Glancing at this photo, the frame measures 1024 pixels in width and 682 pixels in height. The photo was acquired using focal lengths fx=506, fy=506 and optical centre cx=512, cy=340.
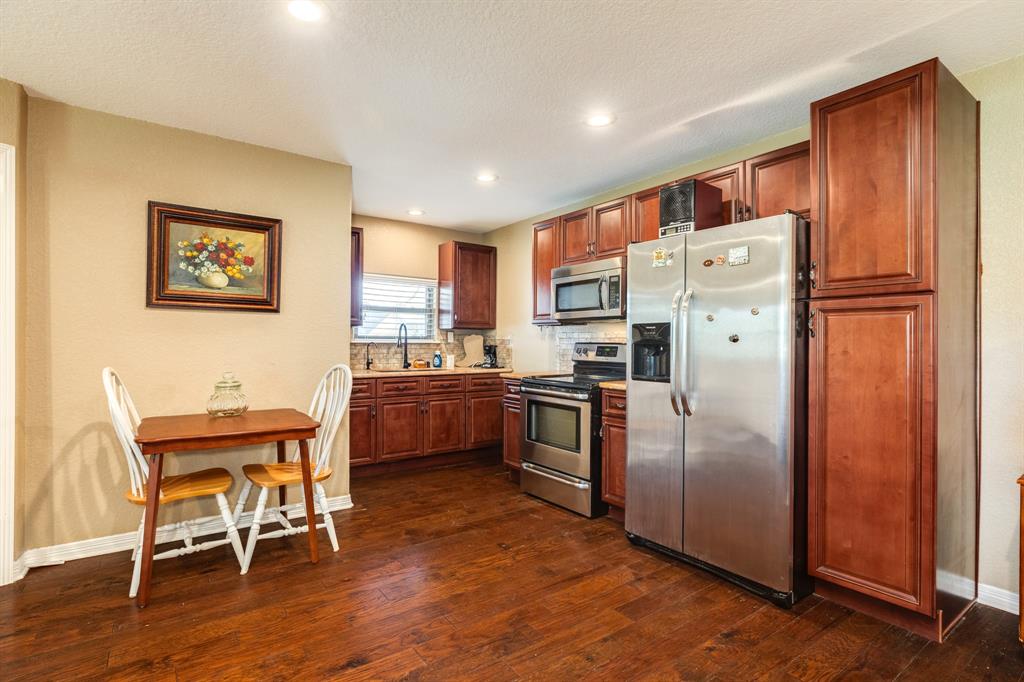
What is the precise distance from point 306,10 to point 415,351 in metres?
3.82

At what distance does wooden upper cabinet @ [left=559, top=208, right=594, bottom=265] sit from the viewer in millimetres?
4098

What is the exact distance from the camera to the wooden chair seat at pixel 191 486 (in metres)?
2.46

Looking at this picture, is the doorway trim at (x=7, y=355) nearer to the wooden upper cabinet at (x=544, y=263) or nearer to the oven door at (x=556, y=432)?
the oven door at (x=556, y=432)

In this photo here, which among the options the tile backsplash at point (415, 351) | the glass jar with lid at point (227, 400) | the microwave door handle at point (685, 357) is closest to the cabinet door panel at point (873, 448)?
the microwave door handle at point (685, 357)

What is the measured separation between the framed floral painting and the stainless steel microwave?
7.06 feet

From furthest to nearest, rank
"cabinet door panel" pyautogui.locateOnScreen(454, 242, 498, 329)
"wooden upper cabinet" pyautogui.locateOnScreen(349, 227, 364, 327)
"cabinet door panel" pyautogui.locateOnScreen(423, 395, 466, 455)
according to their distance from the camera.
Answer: "cabinet door panel" pyautogui.locateOnScreen(454, 242, 498, 329)
"wooden upper cabinet" pyautogui.locateOnScreen(349, 227, 364, 327)
"cabinet door panel" pyautogui.locateOnScreen(423, 395, 466, 455)

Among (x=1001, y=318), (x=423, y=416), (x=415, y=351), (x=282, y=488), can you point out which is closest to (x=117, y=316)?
(x=282, y=488)

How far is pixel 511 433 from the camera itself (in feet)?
14.4

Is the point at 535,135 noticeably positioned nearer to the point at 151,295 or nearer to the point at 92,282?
the point at 151,295

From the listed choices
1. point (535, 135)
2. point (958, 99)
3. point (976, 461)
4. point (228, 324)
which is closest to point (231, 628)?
point (228, 324)

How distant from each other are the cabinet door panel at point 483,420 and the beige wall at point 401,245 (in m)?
1.53

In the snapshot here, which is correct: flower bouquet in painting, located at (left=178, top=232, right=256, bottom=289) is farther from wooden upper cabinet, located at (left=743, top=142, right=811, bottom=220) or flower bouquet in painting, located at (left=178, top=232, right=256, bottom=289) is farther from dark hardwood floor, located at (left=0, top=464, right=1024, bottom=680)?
wooden upper cabinet, located at (left=743, top=142, right=811, bottom=220)

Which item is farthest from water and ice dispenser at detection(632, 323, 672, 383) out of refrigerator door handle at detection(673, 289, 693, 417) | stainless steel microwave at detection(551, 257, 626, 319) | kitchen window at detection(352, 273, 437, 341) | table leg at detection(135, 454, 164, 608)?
kitchen window at detection(352, 273, 437, 341)

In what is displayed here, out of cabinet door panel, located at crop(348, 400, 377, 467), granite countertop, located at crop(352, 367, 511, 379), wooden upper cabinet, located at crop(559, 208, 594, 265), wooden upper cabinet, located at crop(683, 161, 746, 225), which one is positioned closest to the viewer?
wooden upper cabinet, located at crop(683, 161, 746, 225)
